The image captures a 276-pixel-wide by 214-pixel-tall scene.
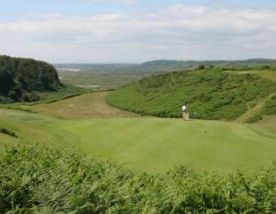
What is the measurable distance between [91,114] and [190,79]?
18538 mm

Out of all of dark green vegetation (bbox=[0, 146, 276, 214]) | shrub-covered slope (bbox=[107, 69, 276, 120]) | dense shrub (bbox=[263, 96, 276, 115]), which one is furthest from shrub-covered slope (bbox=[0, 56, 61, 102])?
dark green vegetation (bbox=[0, 146, 276, 214])

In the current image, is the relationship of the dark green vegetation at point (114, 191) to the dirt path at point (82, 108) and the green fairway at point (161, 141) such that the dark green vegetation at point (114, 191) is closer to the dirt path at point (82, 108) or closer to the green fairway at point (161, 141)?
the green fairway at point (161, 141)

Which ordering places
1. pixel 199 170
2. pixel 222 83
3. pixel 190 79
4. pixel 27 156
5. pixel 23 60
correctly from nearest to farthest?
pixel 27 156 < pixel 199 170 < pixel 222 83 < pixel 190 79 < pixel 23 60

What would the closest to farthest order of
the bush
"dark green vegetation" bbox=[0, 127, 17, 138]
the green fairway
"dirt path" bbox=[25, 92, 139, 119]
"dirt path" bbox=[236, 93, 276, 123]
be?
the green fairway → "dark green vegetation" bbox=[0, 127, 17, 138] → the bush → "dirt path" bbox=[236, 93, 276, 123] → "dirt path" bbox=[25, 92, 139, 119]

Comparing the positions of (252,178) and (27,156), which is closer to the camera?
(252,178)

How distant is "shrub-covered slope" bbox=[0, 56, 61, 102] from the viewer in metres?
122

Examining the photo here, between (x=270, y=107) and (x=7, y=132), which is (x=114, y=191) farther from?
(x=270, y=107)

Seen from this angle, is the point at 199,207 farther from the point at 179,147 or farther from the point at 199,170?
the point at 179,147

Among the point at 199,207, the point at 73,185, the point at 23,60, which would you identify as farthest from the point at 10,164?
the point at 23,60

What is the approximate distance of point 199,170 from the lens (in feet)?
68.0

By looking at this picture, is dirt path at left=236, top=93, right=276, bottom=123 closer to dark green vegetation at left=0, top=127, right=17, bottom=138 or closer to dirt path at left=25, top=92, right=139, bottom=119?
dirt path at left=25, top=92, right=139, bottom=119

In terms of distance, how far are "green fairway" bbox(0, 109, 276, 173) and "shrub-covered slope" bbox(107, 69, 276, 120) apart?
2937 cm

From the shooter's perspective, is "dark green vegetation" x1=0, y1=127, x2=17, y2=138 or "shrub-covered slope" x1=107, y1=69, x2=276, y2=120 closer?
"dark green vegetation" x1=0, y1=127, x2=17, y2=138

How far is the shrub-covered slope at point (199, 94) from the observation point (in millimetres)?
62281
